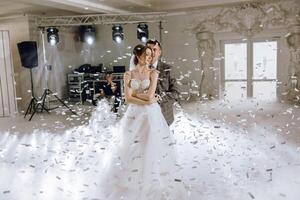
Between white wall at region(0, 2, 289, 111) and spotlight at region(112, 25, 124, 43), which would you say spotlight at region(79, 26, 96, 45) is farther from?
spotlight at region(112, 25, 124, 43)

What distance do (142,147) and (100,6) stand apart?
17.5 feet

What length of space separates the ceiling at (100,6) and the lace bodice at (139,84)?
405cm

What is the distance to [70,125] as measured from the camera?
658 centimetres

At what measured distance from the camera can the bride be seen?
304 centimetres

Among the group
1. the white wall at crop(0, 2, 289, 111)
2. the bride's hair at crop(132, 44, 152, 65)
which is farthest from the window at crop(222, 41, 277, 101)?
the bride's hair at crop(132, 44, 152, 65)

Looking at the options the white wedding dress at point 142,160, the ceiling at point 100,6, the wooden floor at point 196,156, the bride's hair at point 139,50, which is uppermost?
the ceiling at point 100,6

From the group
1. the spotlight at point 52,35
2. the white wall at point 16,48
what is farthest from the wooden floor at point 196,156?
the spotlight at point 52,35

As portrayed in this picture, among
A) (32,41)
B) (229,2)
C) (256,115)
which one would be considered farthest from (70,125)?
(229,2)

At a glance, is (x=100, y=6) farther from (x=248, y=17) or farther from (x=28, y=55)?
(x=248, y=17)

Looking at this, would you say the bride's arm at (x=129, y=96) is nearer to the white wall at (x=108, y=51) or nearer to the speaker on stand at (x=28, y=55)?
the speaker on stand at (x=28, y=55)

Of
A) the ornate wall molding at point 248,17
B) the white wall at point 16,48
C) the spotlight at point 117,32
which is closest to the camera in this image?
the ornate wall molding at point 248,17

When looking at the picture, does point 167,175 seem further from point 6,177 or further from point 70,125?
point 70,125

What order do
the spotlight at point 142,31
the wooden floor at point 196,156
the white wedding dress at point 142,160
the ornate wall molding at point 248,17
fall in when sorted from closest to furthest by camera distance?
1. the white wedding dress at point 142,160
2. the wooden floor at point 196,156
3. the ornate wall molding at point 248,17
4. the spotlight at point 142,31

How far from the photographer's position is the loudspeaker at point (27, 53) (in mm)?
7840
